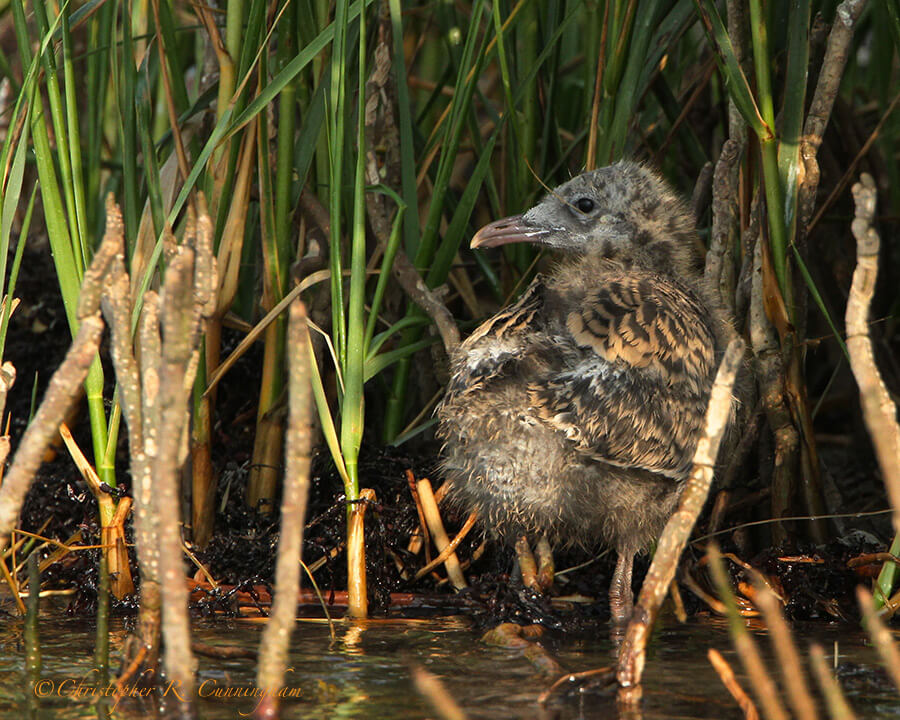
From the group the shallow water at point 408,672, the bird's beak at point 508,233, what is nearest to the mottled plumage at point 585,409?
the bird's beak at point 508,233

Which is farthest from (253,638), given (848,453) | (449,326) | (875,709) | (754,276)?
(848,453)

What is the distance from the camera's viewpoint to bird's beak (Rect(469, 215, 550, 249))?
4.07 m

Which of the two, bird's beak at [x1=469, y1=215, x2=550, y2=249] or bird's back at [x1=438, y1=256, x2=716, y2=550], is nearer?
bird's back at [x1=438, y1=256, x2=716, y2=550]

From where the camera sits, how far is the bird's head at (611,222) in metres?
→ 4.10

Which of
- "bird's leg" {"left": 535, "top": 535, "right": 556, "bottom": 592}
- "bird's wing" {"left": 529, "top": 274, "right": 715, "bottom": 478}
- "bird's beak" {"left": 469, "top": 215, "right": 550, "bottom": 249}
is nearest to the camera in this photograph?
"bird's wing" {"left": 529, "top": 274, "right": 715, "bottom": 478}

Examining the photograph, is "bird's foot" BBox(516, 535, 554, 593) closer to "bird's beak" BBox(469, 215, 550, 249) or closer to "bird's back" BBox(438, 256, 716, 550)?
"bird's back" BBox(438, 256, 716, 550)

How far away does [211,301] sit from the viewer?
8.68ft

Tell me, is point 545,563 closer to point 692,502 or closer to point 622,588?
point 622,588

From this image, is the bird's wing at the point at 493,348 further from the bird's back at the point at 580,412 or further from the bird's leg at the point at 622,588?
the bird's leg at the point at 622,588

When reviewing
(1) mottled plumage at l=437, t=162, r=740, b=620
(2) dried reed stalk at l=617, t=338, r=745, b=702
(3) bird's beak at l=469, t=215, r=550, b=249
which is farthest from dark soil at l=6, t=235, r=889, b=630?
(2) dried reed stalk at l=617, t=338, r=745, b=702

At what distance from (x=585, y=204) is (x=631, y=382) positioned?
0.95 meters

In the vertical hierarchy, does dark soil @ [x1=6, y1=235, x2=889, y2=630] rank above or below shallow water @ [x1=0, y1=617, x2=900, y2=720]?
above

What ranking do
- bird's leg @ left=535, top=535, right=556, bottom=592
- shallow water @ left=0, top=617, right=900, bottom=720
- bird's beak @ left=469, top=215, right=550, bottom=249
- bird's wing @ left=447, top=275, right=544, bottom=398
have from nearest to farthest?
shallow water @ left=0, top=617, right=900, bottom=720 < bird's wing @ left=447, top=275, right=544, bottom=398 < bird's leg @ left=535, top=535, right=556, bottom=592 < bird's beak @ left=469, top=215, right=550, bottom=249

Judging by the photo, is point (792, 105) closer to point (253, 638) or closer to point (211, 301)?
point (211, 301)
